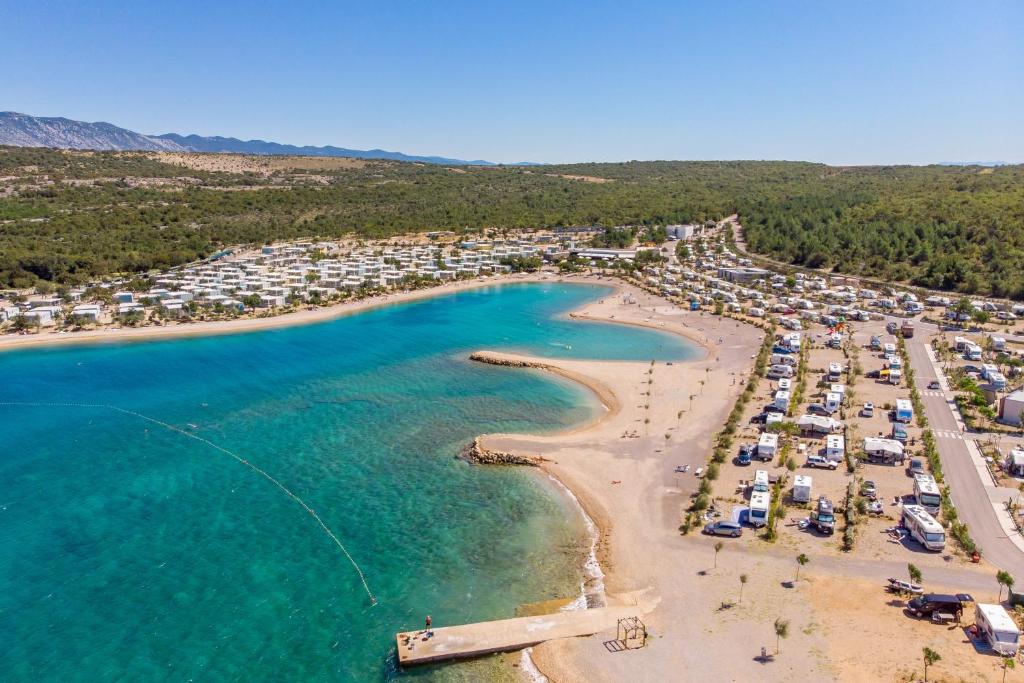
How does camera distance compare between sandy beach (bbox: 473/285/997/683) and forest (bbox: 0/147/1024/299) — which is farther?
forest (bbox: 0/147/1024/299)

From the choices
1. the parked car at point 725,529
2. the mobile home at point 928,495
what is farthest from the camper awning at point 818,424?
the parked car at point 725,529

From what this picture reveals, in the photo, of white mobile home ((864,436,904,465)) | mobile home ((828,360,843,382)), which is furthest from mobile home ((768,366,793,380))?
white mobile home ((864,436,904,465))

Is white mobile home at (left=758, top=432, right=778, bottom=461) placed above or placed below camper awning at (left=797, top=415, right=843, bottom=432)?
below

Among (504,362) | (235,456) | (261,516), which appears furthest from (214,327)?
(261,516)

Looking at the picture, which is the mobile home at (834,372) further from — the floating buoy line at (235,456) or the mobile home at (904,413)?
the floating buoy line at (235,456)

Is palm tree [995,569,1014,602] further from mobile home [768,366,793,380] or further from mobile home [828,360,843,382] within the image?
mobile home [768,366,793,380]

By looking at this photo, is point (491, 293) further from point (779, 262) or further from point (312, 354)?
point (779, 262)
